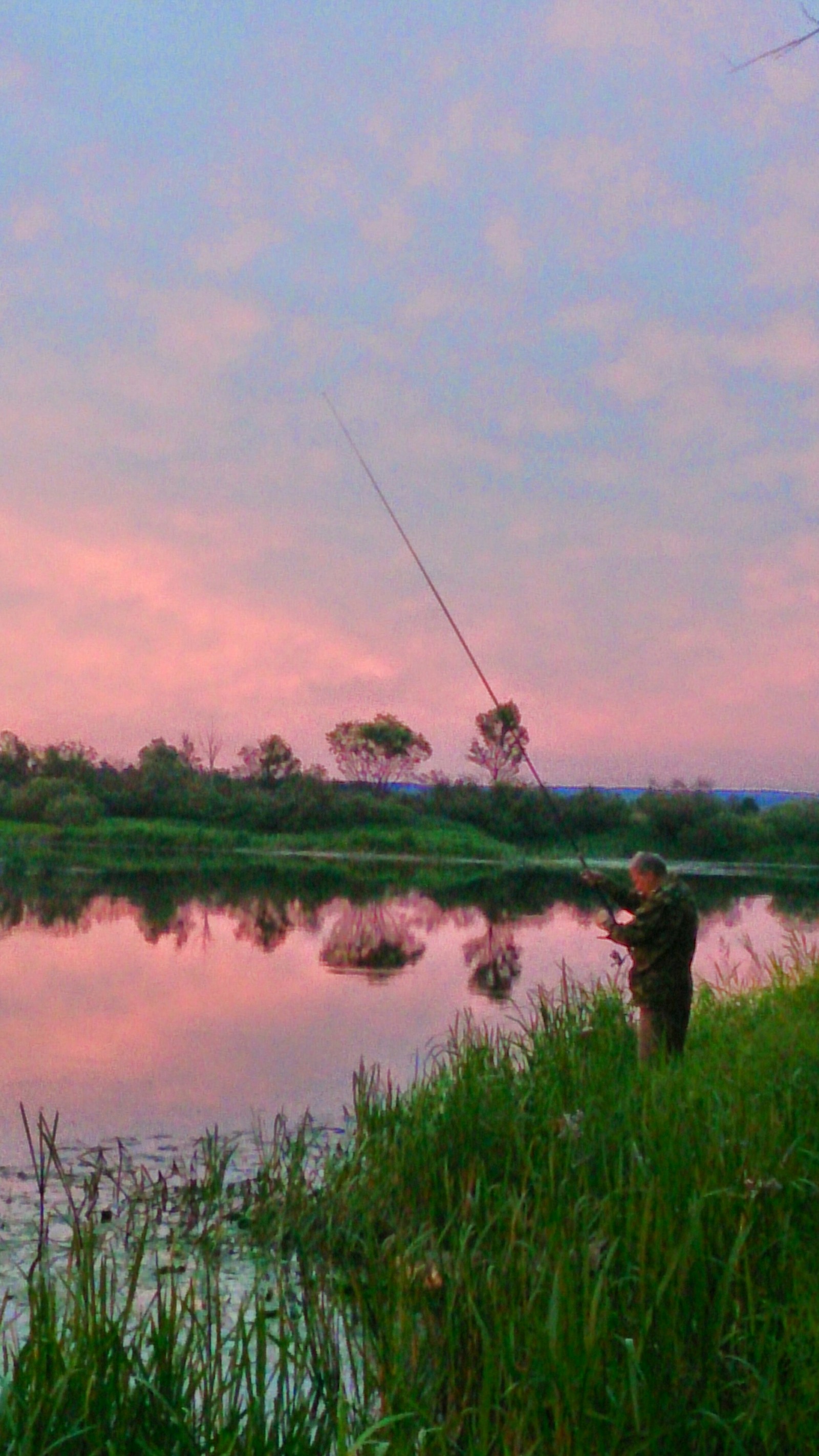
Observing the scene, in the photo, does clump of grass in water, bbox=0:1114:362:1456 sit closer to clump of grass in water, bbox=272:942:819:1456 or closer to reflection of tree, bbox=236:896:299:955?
clump of grass in water, bbox=272:942:819:1456

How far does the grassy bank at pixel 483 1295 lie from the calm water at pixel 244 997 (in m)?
2.53

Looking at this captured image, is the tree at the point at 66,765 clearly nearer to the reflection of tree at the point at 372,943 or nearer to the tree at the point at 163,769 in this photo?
the tree at the point at 163,769

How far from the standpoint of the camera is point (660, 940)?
27.1 ft

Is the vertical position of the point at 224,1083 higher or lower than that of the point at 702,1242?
lower

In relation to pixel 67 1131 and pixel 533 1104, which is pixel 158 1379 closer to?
pixel 533 1104

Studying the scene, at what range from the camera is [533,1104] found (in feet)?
24.9

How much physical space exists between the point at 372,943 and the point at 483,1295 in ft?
65.8

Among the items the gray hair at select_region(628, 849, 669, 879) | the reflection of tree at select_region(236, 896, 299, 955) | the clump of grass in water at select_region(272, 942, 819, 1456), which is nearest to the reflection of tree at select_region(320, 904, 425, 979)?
the reflection of tree at select_region(236, 896, 299, 955)

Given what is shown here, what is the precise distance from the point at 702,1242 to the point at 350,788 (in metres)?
60.6

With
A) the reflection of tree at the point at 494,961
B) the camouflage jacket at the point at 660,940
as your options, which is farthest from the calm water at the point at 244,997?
the camouflage jacket at the point at 660,940

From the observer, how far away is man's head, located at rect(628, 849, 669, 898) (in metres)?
8.29

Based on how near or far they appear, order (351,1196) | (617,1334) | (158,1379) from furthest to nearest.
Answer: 1. (351,1196)
2. (617,1334)
3. (158,1379)

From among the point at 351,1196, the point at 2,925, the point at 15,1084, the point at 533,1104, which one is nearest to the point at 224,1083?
the point at 15,1084

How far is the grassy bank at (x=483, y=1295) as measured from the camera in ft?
11.7
